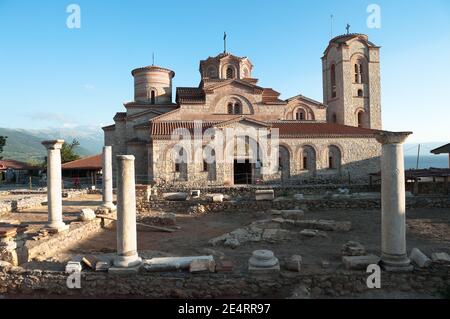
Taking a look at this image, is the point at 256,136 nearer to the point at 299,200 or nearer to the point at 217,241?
the point at 299,200

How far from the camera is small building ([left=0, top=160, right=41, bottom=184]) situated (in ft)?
115

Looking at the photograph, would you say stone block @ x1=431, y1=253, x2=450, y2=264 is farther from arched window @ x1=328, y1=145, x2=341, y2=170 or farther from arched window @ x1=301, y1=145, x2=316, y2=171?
arched window @ x1=328, y1=145, x2=341, y2=170

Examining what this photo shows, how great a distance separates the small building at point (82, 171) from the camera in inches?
1101

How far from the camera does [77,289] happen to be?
6.23m

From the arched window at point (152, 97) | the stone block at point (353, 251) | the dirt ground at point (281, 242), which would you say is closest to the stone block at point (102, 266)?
the dirt ground at point (281, 242)

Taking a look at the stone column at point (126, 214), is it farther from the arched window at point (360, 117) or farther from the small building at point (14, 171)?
the small building at point (14, 171)

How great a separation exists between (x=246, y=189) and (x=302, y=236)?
10.1m

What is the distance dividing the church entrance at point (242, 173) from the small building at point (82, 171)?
12.1 m

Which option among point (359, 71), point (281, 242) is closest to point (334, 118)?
point (359, 71)

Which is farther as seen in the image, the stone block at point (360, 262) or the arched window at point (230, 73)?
the arched window at point (230, 73)

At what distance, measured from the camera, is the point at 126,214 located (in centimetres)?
668

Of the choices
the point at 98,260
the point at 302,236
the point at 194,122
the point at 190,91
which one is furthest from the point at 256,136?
the point at 98,260

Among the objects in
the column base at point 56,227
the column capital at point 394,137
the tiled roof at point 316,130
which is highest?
the tiled roof at point 316,130
